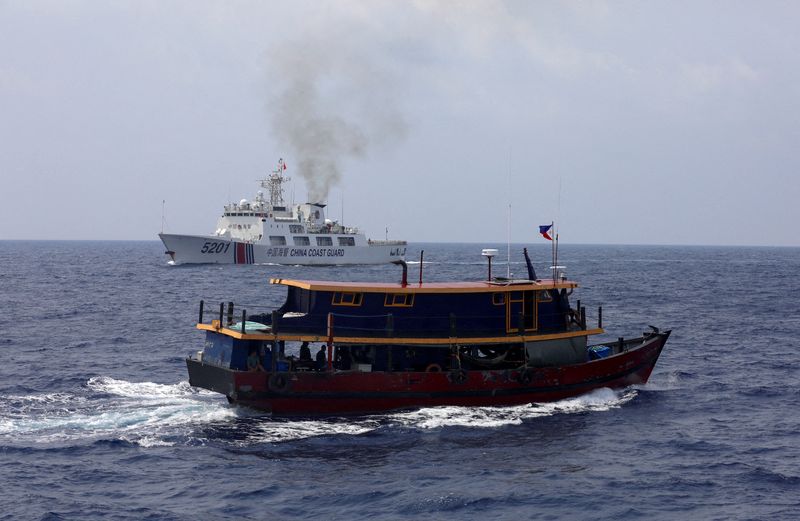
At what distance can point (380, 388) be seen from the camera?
78.2 ft

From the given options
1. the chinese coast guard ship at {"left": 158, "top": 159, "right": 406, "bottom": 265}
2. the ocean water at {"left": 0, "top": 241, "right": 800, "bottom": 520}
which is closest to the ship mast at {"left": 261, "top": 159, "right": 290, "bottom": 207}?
the chinese coast guard ship at {"left": 158, "top": 159, "right": 406, "bottom": 265}

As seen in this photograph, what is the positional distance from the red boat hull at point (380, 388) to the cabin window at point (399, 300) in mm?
2033

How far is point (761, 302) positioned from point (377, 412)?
4458 cm

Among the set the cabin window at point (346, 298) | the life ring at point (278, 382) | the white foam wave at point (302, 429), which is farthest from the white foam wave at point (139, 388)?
the cabin window at point (346, 298)

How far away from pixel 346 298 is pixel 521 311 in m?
5.32

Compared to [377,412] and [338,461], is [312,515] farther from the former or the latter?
[377,412]

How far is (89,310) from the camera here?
2064 inches

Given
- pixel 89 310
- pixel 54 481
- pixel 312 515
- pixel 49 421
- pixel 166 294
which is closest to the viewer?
pixel 312 515

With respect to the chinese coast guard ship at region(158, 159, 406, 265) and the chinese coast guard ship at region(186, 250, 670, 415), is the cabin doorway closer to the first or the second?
the chinese coast guard ship at region(186, 250, 670, 415)

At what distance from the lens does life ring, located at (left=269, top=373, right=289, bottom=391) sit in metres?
23.2

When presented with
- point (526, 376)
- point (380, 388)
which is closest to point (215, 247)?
point (380, 388)

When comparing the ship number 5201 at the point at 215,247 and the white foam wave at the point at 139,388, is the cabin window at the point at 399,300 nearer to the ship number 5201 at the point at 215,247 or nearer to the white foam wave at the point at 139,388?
the white foam wave at the point at 139,388

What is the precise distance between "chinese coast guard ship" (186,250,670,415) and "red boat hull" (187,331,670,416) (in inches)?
1.1

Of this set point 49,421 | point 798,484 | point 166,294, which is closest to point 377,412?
point 49,421
